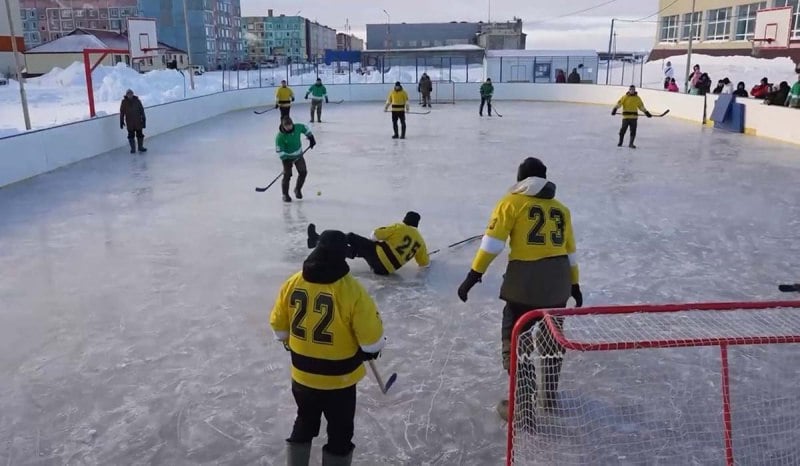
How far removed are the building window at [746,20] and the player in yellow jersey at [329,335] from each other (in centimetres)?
3547

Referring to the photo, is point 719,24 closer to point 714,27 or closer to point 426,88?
point 714,27

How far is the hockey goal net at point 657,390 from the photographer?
3166 millimetres

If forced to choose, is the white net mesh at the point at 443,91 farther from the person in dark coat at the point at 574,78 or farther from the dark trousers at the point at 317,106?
the dark trousers at the point at 317,106

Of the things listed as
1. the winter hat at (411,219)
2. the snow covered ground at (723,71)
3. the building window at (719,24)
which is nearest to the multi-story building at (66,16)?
the snow covered ground at (723,71)

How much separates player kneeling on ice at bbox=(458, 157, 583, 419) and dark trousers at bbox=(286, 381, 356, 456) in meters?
1.02

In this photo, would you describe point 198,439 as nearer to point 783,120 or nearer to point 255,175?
point 255,175

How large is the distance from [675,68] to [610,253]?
1267 inches

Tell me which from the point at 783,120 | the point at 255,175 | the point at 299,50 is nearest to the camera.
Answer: the point at 255,175

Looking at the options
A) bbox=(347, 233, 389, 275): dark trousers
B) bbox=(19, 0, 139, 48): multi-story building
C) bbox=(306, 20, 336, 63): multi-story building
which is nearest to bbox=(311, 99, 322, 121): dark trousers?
bbox=(347, 233, 389, 275): dark trousers

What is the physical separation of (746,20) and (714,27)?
338cm

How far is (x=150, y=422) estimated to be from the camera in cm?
377

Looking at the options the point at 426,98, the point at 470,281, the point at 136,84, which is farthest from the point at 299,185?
the point at 136,84

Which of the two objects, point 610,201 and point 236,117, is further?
point 236,117

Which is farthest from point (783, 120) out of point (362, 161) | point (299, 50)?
point (299, 50)
